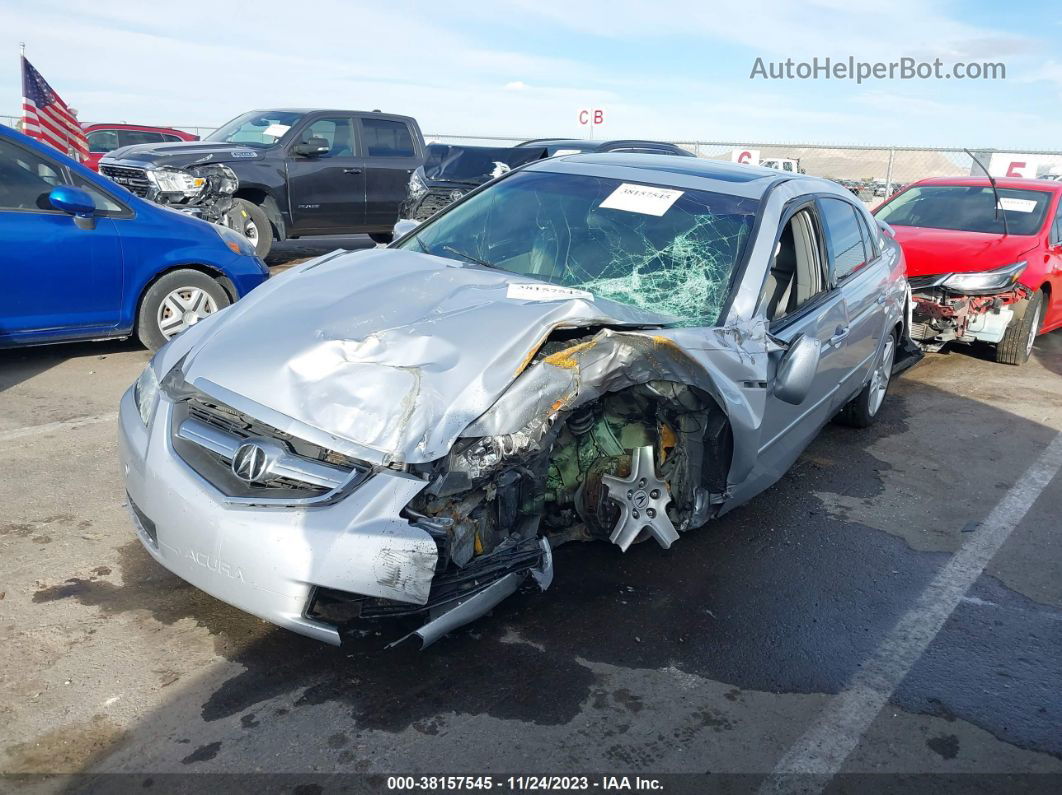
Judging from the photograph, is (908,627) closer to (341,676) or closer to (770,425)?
(770,425)

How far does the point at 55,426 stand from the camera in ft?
16.1

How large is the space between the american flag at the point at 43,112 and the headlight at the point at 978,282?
40.3 ft

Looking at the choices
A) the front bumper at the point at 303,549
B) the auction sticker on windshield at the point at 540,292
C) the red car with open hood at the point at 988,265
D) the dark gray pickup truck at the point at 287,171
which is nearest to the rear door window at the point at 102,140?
the dark gray pickup truck at the point at 287,171

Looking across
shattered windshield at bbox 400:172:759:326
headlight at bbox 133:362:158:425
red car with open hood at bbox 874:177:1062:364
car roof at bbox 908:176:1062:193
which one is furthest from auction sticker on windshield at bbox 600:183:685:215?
car roof at bbox 908:176:1062:193

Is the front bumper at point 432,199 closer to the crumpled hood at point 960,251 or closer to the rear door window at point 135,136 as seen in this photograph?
the crumpled hood at point 960,251

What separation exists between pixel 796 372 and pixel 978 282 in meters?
4.74

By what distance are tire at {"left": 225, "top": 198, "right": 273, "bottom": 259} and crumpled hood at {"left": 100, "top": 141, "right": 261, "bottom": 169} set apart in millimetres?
549

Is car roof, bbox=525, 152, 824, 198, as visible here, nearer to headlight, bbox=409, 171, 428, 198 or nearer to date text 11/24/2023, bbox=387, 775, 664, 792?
date text 11/24/2023, bbox=387, 775, 664, 792

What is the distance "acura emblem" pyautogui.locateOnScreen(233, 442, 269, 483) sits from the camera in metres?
2.62

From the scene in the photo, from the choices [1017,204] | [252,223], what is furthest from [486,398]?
[252,223]

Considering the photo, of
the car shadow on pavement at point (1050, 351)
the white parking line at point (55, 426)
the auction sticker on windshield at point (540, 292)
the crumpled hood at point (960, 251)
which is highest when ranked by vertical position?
the auction sticker on windshield at point (540, 292)

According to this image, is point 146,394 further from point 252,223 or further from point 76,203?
point 252,223

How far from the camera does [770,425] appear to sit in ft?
12.4

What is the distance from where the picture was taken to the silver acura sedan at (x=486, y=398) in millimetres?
2584
